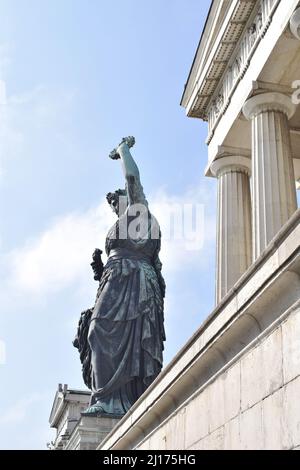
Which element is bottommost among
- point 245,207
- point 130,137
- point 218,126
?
point 245,207

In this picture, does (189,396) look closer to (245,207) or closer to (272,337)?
(272,337)

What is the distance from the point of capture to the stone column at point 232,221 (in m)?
19.9

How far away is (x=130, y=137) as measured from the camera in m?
26.7

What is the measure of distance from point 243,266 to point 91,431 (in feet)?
19.3

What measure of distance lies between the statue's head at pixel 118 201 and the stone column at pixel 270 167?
6596 mm

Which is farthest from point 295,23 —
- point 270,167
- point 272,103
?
point 270,167

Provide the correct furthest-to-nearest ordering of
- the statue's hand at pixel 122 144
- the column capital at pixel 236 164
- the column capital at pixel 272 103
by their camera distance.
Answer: the statue's hand at pixel 122 144, the column capital at pixel 236 164, the column capital at pixel 272 103

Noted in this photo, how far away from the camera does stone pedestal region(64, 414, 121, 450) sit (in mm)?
18781

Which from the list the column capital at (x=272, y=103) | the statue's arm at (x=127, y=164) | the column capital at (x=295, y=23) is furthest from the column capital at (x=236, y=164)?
the column capital at (x=295, y=23)

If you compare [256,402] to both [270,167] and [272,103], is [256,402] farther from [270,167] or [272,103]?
[272,103]

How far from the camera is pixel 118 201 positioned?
971 inches

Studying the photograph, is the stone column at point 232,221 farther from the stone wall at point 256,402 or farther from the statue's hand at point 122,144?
the stone wall at point 256,402
